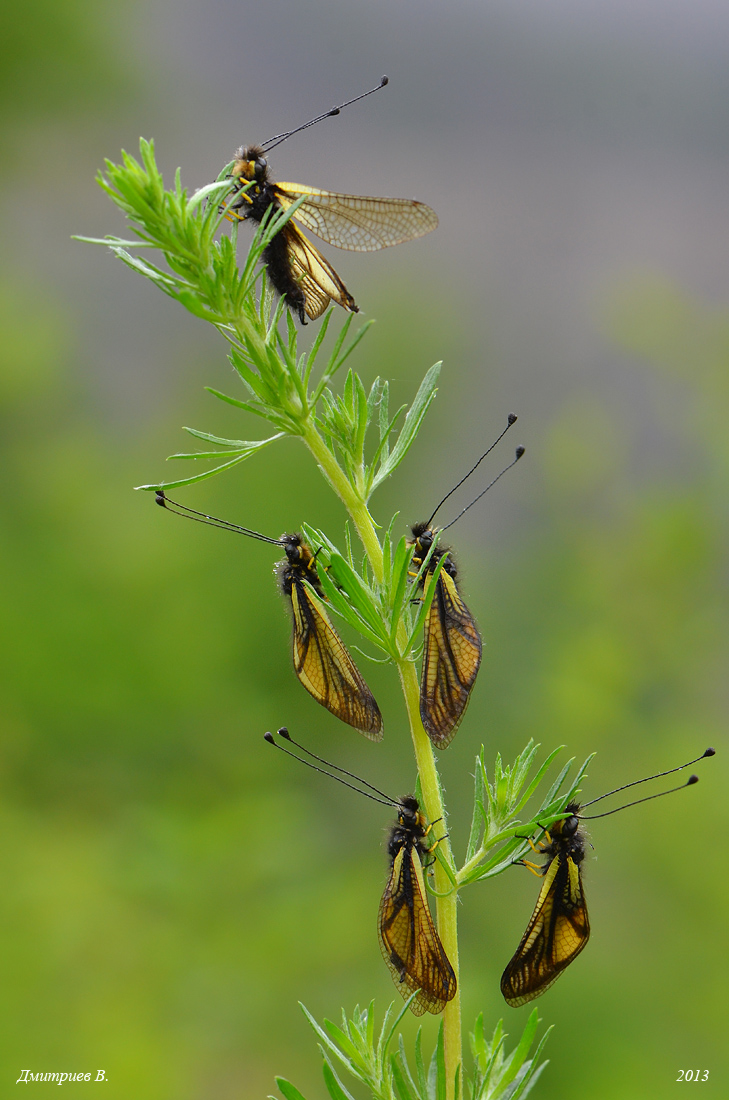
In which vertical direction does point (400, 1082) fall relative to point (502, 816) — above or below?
below

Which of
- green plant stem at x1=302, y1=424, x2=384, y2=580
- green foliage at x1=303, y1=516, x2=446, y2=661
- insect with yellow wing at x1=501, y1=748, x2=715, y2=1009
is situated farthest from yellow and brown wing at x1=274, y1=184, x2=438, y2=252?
insect with yellow wing at x1=501, y1=748, x2=715, y2=1009

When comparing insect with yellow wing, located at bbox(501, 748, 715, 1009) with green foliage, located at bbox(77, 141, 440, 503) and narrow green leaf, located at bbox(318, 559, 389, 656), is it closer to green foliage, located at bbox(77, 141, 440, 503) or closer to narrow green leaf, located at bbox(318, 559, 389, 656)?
narrow green leaf, located at bbox(318, 559, 389, 656)

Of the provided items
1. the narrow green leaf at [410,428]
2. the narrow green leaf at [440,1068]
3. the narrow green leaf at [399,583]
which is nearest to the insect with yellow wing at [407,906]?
the narrow green leaf at [440,1068]

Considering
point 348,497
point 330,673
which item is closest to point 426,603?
point 348,497

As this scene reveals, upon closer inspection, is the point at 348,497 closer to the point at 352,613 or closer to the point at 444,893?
the point at 352,613

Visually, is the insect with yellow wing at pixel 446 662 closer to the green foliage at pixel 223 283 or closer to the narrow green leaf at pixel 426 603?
the narrow green leaf at pixel 426 603
